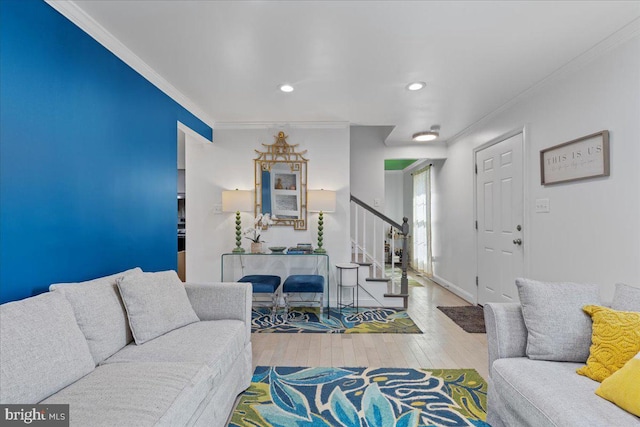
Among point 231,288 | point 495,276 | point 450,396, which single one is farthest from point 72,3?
point 495,276

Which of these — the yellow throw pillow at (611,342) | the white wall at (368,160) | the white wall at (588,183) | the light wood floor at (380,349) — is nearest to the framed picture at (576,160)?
the white wall at (588,183)

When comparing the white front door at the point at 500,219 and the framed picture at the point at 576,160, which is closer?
the framed picture at the point at 576,160

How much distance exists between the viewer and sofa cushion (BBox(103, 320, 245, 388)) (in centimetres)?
166

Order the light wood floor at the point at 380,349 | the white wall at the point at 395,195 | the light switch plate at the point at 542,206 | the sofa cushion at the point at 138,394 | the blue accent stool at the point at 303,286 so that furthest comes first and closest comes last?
1. the white wall at the point at 395,195
2. the blue accent stool at the point at 303,286
3. the light switch plate at the point at 542,206
4. the light wood floor at the point at 380,349
5. the sofa cushion at the point at 138,394

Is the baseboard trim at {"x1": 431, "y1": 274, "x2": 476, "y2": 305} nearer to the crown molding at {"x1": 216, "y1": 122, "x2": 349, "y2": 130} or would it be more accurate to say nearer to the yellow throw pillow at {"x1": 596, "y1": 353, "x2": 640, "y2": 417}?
the crown molding at {"x1": 216, "y1": 122, "x2": 349, "y2": 130}

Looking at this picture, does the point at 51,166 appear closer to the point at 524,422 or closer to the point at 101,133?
the point at 101,133

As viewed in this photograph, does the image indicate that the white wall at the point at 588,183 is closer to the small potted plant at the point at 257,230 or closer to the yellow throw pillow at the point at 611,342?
the yellow throw pillow at the point at 611,342

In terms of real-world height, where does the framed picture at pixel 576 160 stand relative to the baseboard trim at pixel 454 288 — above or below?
above

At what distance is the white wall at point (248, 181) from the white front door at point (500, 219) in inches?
69.9

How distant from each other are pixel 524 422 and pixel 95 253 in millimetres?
2584

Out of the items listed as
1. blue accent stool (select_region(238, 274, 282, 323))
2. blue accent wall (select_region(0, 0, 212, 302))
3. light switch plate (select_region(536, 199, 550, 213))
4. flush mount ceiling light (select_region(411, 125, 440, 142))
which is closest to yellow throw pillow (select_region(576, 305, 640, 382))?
light switch plate (select_region(536, 199, 550, 213))

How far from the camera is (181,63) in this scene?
264 centimetres

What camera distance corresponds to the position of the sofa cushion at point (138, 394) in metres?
1.13

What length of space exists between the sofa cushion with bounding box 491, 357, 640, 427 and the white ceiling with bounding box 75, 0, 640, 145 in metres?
2.02
